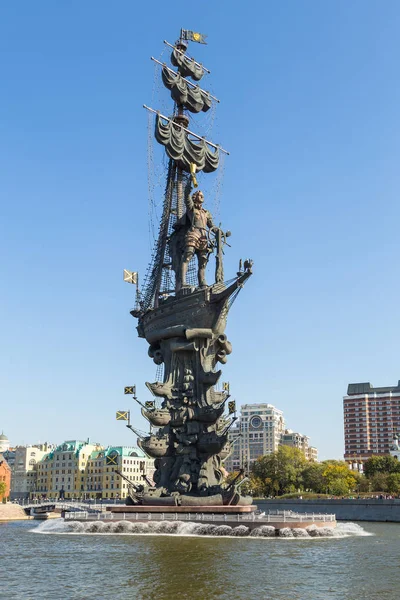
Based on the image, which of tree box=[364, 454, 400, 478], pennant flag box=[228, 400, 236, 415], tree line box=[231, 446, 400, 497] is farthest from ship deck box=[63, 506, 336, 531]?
tree box=[364, 454, 400, 478]

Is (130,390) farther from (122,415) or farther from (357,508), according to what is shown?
(357,508)

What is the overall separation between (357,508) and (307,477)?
43560 millimetres

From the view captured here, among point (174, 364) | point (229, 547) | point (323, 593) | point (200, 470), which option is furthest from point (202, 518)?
point (323, 593)

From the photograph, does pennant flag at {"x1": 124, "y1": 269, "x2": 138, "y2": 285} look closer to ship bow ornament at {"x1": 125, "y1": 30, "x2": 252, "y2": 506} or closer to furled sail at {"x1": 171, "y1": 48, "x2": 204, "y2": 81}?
ship bow ornament at {"x1": 125, "y1": 30, "x2": 252, "y2": 506}

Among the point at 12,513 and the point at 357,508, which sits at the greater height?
the point at 357,508

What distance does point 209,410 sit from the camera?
67312mm

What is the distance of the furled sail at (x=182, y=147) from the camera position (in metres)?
80.4

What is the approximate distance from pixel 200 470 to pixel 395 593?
127ft

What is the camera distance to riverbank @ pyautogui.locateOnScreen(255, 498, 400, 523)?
8888 cm

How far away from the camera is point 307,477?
136m

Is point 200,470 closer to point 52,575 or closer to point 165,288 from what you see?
point 165,288

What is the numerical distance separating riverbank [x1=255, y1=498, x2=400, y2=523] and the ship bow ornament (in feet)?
102

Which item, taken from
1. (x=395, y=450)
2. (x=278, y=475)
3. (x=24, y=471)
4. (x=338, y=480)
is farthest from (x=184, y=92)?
(x=24, y=471)

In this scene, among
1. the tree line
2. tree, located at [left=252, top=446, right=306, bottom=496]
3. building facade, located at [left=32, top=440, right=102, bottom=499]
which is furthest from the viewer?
building facade, located at [left=32, top=440, right=102, bottom=499]
